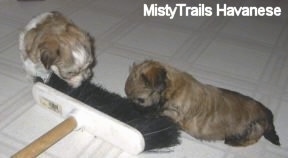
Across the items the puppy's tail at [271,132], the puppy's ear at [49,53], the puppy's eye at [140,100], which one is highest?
the puppy's ear at [49,53]

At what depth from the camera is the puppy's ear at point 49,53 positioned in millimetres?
1230

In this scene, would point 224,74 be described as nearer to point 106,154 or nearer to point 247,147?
point 247,147

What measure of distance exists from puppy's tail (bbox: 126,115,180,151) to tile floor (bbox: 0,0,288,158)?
0.18 feet

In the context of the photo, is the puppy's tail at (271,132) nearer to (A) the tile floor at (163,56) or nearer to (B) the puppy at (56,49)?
(A) the tile floor at (163,56)

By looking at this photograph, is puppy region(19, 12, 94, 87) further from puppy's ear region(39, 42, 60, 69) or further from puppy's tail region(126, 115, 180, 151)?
puppy's tail region(126, 115, 180, 151)

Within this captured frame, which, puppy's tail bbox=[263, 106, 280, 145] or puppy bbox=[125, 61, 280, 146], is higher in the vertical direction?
puppy bbox=[125, 61, 280, 146]

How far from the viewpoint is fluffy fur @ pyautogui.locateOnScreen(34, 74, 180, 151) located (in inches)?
50.1

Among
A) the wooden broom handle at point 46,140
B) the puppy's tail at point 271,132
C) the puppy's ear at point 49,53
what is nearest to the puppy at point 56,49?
the puppy's ear at point 49,53

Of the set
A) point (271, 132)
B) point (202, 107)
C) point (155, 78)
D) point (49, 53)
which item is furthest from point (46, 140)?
point (271, 132)

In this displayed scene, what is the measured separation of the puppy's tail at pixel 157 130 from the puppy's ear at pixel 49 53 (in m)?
0.32

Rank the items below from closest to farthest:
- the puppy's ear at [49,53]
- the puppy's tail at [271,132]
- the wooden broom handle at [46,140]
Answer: the wooden broom handle at [46,140]
the puppy's ear at [49,53]
the puppy's tail at [271,132]

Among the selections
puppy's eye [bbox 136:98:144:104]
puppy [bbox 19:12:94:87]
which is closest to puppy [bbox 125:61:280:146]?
puppy's eye [bbox 136:98:144:104]

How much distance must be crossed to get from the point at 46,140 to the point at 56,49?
0.29 m

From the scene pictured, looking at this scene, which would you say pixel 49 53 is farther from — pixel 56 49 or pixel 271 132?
pixel 271 132
